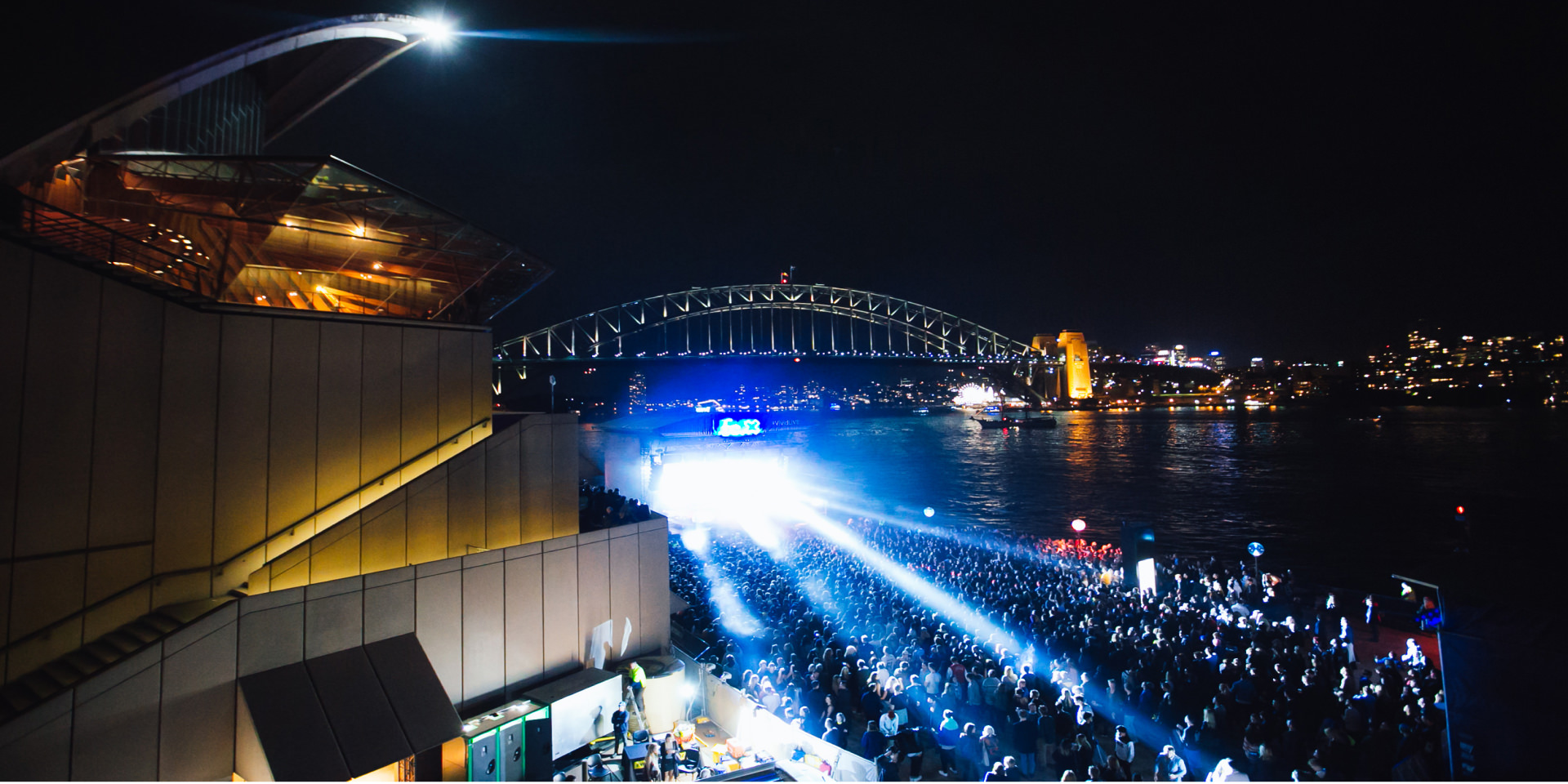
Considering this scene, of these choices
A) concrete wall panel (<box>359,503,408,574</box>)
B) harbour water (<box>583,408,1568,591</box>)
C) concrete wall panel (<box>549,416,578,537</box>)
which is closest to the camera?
concrete wall panel (<box>359,503,408,574</box>)

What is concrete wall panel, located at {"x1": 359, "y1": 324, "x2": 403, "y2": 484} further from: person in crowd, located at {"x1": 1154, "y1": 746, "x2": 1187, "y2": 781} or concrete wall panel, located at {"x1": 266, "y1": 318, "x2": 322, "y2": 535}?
person in crowd, located at {"x1": 1154, "y1": 746, "x2": 1187, "y2": 781}

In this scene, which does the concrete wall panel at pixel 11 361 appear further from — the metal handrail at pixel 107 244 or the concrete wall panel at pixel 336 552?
the concrete wall panel at pixel 336 552

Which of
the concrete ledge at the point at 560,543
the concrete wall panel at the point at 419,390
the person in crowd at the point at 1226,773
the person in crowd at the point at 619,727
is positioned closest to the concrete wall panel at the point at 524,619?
the concrete ledge at the point at 560,543

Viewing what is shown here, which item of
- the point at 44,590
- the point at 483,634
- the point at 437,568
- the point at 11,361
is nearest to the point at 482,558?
the point at 437,568

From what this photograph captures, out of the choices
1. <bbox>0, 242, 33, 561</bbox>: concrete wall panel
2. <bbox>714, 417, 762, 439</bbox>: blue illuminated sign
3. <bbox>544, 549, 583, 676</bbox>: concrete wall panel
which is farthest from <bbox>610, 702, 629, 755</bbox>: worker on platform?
<bbox>714, 417, 762, 439</bbox>: blue illuminated sign

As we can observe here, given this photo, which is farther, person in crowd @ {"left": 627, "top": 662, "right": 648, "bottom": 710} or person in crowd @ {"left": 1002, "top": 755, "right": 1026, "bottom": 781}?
person in crowd @ {"left": 627, "top": 662, "right": 648, "bottom": 710}

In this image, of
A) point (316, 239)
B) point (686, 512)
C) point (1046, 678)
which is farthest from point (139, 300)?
Result: point (686, 512)

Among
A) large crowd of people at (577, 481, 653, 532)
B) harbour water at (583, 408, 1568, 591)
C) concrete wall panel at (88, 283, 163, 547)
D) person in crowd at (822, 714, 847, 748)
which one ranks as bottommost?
harbour water at (583, 408, 1568, 591)
